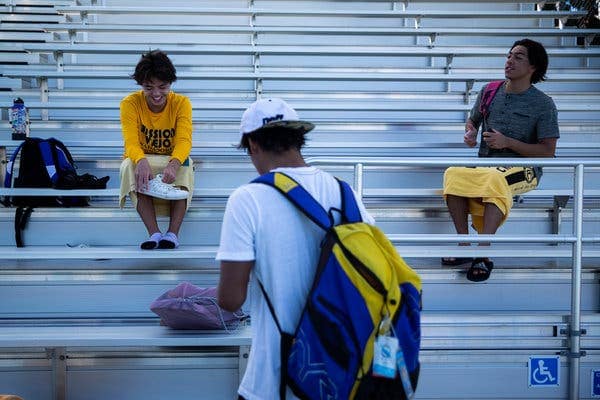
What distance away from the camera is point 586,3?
7.24 m

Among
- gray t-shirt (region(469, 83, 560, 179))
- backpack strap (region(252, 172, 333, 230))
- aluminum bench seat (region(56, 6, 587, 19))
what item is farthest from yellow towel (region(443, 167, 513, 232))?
aluminum bench seat (region(56, 6, 587, 19))

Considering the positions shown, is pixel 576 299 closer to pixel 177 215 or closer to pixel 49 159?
pixel 177 215

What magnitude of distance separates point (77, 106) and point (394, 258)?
3.69 metres

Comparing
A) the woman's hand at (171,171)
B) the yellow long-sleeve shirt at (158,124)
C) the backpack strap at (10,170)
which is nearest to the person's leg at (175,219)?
the woman's hand at (171,171)

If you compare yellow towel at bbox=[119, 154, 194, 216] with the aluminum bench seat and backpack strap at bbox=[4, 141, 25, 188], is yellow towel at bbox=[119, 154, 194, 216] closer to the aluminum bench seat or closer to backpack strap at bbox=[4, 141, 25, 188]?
backpack strap at bbox=[4, 141, 25, 188]

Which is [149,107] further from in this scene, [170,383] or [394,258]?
[394,258]

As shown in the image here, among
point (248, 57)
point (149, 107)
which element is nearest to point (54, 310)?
point (149, 107)

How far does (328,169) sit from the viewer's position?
4668mm

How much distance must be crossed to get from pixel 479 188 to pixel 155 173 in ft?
5.34

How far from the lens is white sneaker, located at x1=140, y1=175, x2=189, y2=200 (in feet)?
12.6

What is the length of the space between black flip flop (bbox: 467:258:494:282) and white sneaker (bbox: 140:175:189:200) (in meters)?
1.44

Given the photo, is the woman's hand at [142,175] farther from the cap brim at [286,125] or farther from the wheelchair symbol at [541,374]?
the cap brim at [286,125]

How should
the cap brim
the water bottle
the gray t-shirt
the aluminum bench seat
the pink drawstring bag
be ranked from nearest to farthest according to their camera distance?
the cap brim, the pink drawstring bag, the gray t-shirt, the water bottle, the aluminum bench seat

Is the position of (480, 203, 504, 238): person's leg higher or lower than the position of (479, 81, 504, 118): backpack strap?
lower
